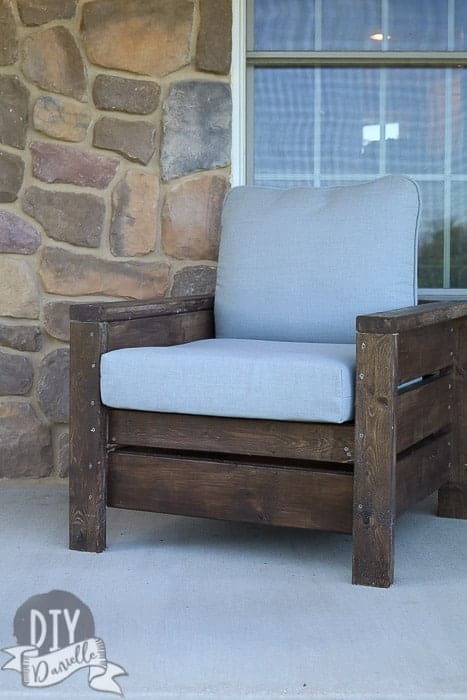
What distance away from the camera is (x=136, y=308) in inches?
102

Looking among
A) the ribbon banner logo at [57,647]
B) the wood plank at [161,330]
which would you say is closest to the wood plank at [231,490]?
the wood plank at [161,330]

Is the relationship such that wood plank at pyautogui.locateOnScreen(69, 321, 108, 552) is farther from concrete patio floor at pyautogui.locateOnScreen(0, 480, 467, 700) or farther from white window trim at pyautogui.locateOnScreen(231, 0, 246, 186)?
white window trim at pyautogui.locateOnScreen(231, 0, 246, 186)

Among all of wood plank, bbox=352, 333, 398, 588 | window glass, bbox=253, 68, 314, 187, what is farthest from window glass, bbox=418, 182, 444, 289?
wood plank, bbox=352, 333, 398, 588

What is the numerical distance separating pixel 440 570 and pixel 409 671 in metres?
0.63

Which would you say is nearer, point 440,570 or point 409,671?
point 409,671

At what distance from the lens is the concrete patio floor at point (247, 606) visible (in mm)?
1676

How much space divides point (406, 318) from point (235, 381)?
15.7 inches

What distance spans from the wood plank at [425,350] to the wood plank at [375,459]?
8 centimetres

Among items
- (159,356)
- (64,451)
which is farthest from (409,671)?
(64,451)

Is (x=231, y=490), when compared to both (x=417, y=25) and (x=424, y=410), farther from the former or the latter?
(x=417, y=25)

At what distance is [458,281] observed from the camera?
3348mm

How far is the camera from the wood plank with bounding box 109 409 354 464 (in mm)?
2246

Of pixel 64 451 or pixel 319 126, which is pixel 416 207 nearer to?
pixel 319 126

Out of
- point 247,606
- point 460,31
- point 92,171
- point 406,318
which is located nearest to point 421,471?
point 406,318
